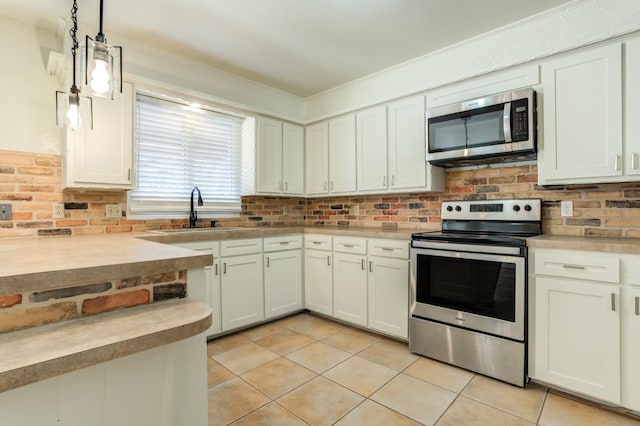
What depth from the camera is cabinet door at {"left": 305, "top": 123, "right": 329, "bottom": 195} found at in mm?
3785

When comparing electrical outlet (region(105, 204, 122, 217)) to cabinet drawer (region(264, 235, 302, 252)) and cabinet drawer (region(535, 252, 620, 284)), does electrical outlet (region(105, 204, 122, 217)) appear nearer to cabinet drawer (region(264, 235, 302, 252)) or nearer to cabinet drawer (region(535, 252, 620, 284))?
cabinet drawer (region(264, 235, 302, 252))

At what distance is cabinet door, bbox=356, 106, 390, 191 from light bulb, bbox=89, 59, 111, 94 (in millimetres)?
2336

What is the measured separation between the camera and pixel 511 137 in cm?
238

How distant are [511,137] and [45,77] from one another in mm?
3453

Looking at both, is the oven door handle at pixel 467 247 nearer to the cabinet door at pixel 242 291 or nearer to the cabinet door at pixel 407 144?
the cabinet door at pixel 407 144

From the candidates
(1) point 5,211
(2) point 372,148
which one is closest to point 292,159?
(2) point 372,148

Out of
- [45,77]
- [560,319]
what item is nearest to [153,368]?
[560,319]

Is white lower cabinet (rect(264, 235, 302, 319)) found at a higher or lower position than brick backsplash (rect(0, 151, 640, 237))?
lower

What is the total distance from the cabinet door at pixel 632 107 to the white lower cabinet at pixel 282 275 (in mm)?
2707

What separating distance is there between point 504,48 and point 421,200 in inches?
55.9

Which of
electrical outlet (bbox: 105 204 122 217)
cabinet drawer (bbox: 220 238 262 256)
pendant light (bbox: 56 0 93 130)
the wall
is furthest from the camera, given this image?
cabinet drawer (bbox: 220 238 262 256)

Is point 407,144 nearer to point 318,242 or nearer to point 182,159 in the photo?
point 318,242

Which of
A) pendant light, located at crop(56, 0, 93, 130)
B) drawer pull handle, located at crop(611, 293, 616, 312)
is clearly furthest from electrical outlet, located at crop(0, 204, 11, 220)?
drawer pull handle, located at crop(611, 293, 616, 312)

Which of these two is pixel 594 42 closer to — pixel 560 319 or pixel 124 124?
pixel 560 319
